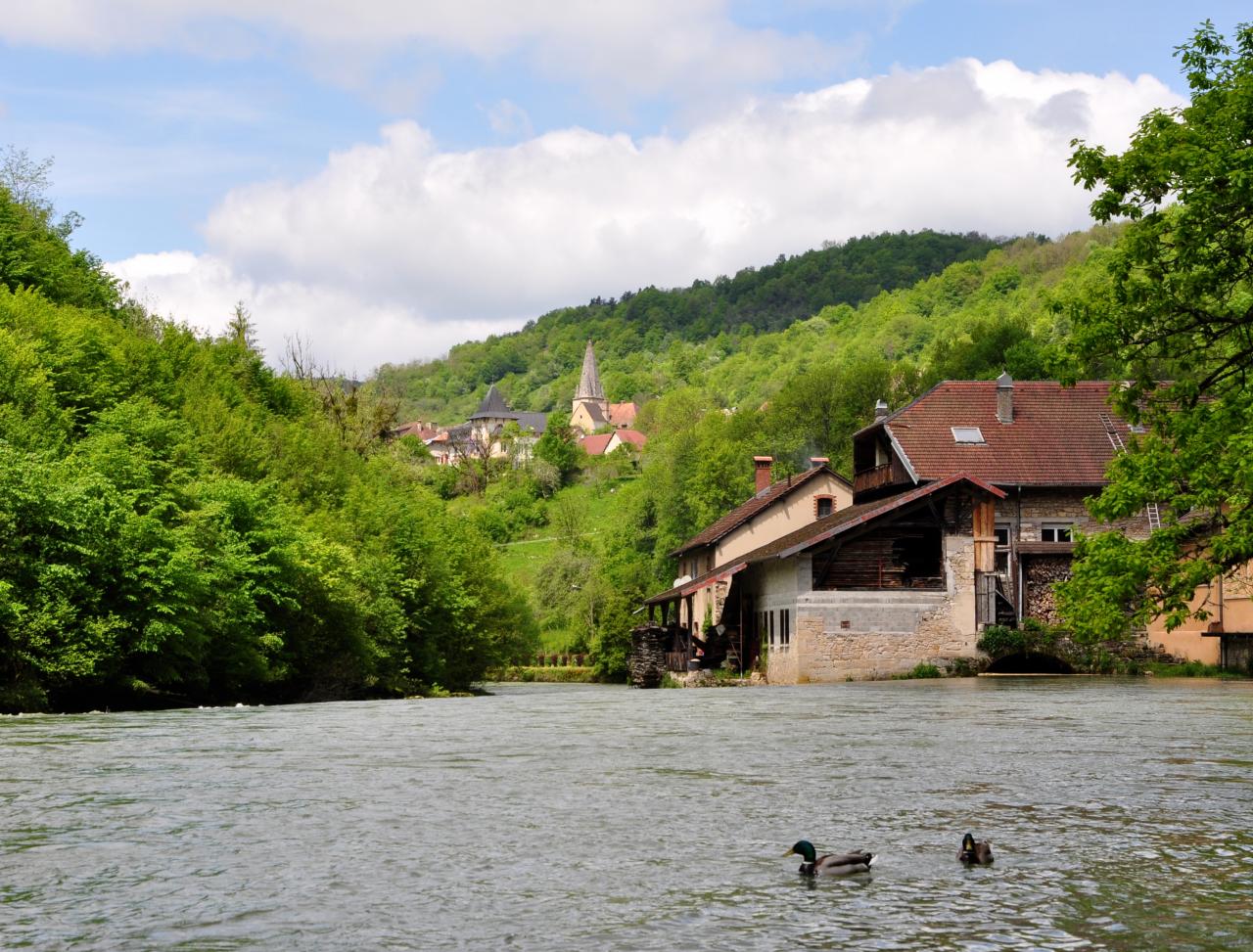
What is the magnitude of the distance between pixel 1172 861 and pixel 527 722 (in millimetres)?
17977

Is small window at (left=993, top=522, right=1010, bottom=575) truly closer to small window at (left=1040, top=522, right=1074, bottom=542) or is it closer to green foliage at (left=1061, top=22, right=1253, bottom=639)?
small window at (left=1040, top=522, right=1074, bottom=542)

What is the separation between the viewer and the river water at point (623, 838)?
9.18 meters

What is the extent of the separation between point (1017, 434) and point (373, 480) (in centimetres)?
2943

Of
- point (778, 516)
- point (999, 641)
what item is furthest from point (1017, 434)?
point (778, 516)

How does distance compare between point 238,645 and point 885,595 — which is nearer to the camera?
point 238,645

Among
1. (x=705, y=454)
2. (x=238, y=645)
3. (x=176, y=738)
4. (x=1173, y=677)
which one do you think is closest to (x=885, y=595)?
(x=1173, y=677)

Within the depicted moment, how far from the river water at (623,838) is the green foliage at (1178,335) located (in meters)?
2.49

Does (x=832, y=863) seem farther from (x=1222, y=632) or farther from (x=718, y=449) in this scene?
(x=718, y=449)

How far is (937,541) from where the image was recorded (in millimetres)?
46719

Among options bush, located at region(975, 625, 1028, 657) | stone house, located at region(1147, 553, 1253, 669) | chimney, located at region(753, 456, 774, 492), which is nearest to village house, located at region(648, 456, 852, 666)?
chimney, located at region(753, 456, 774, 492)

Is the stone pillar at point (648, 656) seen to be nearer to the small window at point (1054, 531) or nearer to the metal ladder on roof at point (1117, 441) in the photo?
the small window at point (1054, 531)

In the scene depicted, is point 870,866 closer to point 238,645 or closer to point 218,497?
point 238,645

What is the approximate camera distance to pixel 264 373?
7538 centimetres

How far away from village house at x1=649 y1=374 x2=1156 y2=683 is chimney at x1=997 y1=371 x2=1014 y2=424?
0.17 ft
